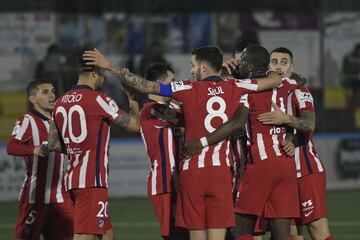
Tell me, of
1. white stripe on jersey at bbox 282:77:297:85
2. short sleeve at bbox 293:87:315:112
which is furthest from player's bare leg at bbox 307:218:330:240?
white stripe on jersey at bbox 282:77:297:85

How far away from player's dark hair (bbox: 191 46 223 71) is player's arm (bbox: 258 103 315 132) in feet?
2.54

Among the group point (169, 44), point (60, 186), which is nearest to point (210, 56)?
point (60, 186)

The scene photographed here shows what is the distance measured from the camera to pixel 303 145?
451 inches

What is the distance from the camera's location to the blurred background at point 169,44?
→ 21859 mm

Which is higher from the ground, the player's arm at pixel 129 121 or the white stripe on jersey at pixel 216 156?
the player's arm at pixel 129 121

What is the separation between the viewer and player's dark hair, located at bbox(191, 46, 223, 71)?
33.4ft

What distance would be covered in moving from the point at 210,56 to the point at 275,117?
943mm

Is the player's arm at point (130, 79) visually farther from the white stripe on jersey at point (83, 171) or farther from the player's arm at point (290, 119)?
the player's arm at point (290, 119)

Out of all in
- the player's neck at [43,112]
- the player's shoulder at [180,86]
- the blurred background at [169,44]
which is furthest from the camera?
the blurred background at [169,44]

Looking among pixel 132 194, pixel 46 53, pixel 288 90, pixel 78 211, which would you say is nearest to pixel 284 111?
pixel 288 90

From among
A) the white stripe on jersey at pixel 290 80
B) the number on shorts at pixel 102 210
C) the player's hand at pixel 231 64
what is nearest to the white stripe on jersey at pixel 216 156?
the number on shorts at pixel 102 210

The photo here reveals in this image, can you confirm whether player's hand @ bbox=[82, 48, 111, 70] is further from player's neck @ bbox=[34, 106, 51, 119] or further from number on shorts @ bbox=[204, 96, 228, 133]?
player's neck @ bbox=[34, 106, 51, 119]

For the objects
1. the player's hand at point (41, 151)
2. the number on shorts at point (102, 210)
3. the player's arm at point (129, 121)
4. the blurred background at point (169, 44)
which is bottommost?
the number on shorts at point (102, 210)

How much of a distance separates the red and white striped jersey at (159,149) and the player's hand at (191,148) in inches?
33.6
